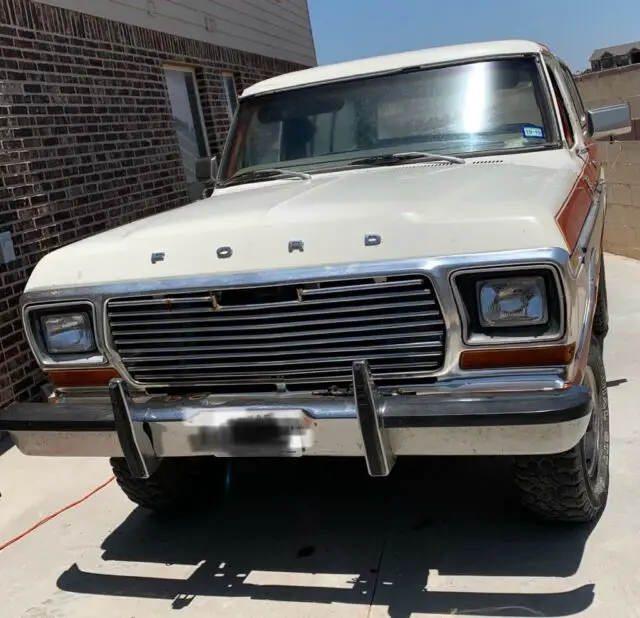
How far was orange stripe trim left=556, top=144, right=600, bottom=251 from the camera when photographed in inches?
99.7

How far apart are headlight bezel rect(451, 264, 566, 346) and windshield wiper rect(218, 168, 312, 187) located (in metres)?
1.47

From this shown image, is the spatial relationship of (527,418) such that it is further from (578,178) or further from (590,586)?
(578,178)

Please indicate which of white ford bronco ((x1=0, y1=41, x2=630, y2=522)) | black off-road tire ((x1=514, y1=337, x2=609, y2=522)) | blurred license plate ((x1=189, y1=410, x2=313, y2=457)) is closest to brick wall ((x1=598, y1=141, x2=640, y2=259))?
white ford bronco ((x1=0, y1=41, x2=630, y2=522))

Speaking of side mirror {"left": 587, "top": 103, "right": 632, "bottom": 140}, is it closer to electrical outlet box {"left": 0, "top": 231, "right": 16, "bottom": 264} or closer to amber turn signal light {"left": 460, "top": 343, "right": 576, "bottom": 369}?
amber turn signal light {"left": 460, "top": 343, "right": 576, "bottom": 369}

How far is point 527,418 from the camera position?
2367mm

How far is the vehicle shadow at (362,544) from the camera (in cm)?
282

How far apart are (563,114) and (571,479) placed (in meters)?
1.90

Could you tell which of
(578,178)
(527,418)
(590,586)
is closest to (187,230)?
(527,418)

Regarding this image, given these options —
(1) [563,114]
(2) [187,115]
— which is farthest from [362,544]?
(2) [187,115]

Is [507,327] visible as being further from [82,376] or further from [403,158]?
[82,376]

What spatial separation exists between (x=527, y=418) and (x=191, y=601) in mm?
1485

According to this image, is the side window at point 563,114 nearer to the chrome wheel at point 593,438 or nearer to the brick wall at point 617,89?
the chrome wheel at point 593,438

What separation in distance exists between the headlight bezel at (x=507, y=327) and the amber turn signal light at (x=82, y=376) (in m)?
1.33

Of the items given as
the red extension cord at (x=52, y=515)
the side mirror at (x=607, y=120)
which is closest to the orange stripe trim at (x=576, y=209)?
the side mirror at (x=607, y=120)
